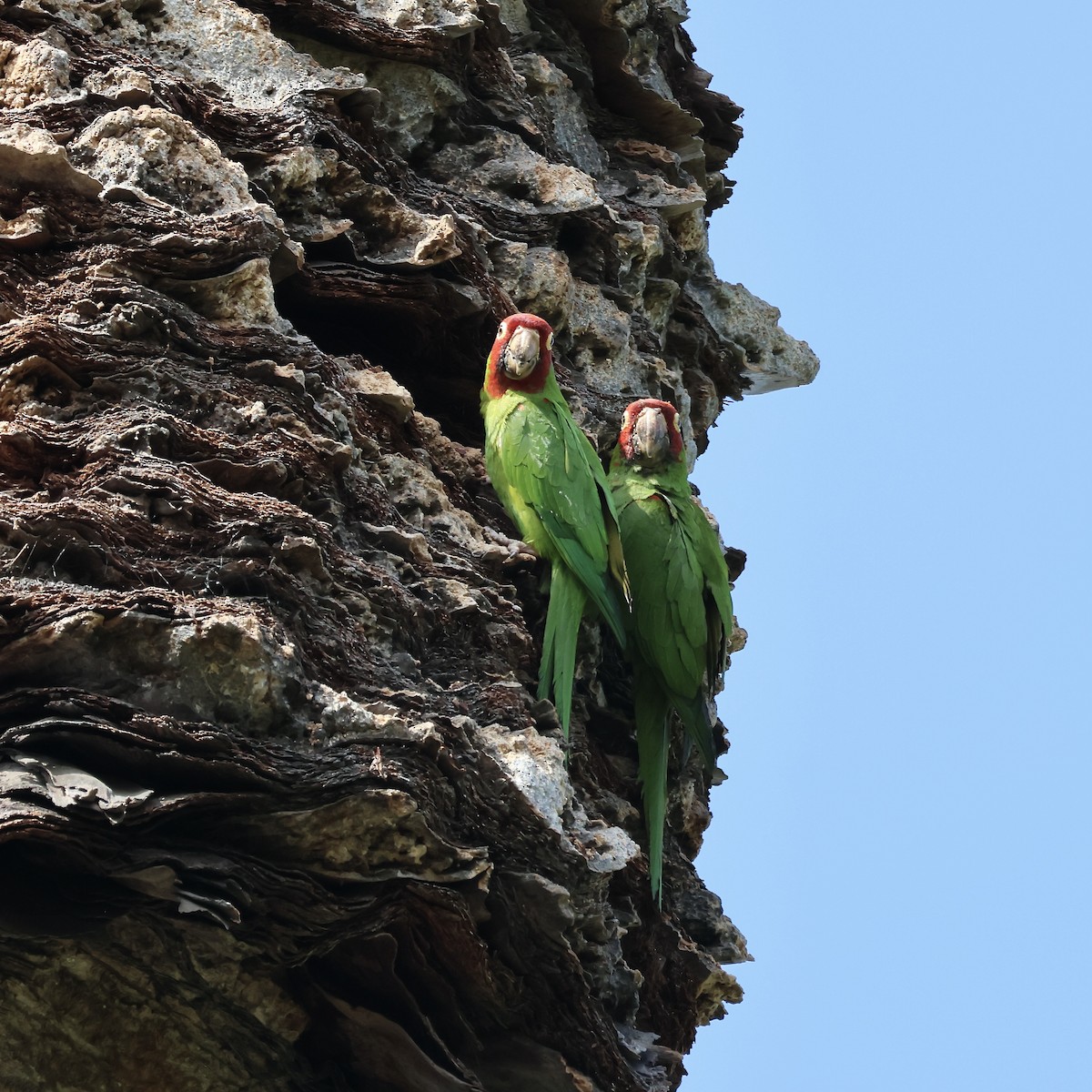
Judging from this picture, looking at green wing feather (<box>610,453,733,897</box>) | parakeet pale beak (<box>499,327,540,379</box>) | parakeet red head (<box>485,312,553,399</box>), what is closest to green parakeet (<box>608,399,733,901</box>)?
green wing feather (<box>610,453,733,897</box>)

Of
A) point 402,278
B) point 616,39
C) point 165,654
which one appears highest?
point 616,39

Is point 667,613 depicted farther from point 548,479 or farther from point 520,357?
point 520,357

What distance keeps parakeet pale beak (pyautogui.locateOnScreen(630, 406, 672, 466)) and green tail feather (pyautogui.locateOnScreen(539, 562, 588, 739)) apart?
1044 millimetres

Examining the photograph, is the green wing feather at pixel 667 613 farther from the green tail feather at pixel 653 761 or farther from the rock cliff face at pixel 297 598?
the rock cliff face at pixel 297 598

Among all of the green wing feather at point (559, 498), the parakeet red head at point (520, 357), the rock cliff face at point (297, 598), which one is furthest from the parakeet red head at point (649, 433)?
the parakeet red head at point (520, 357)

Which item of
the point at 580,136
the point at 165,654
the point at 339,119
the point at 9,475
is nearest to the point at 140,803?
the point at 165,654

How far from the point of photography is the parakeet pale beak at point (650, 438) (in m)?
7.15

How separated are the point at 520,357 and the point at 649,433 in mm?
953

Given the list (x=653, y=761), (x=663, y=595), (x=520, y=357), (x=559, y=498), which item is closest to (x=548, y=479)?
(x=559, y=498)

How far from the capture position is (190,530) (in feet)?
15.6

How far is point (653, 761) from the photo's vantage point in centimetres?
647

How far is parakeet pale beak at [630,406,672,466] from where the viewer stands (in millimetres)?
7152

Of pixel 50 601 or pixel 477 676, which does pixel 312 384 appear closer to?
pixel 477 676

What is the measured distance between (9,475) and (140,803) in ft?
4.41
